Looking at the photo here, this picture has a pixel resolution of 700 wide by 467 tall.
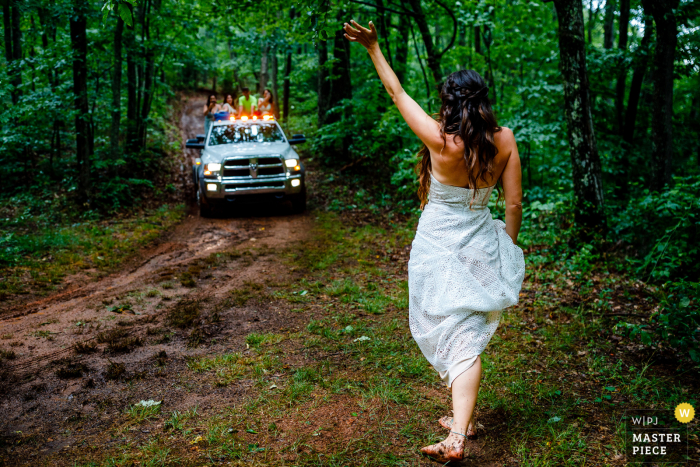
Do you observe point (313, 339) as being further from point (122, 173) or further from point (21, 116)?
point (122, 173)

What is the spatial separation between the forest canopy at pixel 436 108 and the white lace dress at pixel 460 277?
90.6 inches

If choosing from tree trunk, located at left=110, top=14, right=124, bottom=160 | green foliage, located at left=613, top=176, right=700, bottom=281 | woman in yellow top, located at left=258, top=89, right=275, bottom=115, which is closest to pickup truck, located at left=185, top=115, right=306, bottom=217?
tree trunk, located at left=110, top=14, right=124, bottom=160

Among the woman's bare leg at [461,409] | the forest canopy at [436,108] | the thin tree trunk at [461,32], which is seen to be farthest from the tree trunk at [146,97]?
the woman's bare leg at [461,409]

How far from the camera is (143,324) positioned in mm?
4879

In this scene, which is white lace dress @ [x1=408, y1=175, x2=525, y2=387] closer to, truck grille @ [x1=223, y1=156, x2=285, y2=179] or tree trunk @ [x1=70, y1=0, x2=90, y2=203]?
truck grille @ [x1=223, y1=156, x2=285, y2=179]

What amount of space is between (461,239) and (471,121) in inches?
27.4

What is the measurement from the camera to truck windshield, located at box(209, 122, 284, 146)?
417 inches

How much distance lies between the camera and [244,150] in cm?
1000

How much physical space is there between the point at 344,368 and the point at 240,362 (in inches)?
36.3

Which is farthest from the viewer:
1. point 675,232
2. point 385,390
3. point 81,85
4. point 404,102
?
point 81,85

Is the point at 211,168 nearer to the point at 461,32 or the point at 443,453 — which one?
the point at 443,453

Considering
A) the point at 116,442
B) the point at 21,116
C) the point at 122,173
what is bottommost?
the point at 116,442

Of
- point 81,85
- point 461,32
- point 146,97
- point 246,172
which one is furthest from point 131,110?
point 461,32

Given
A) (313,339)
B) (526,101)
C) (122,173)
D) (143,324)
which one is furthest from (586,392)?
(122,173)
